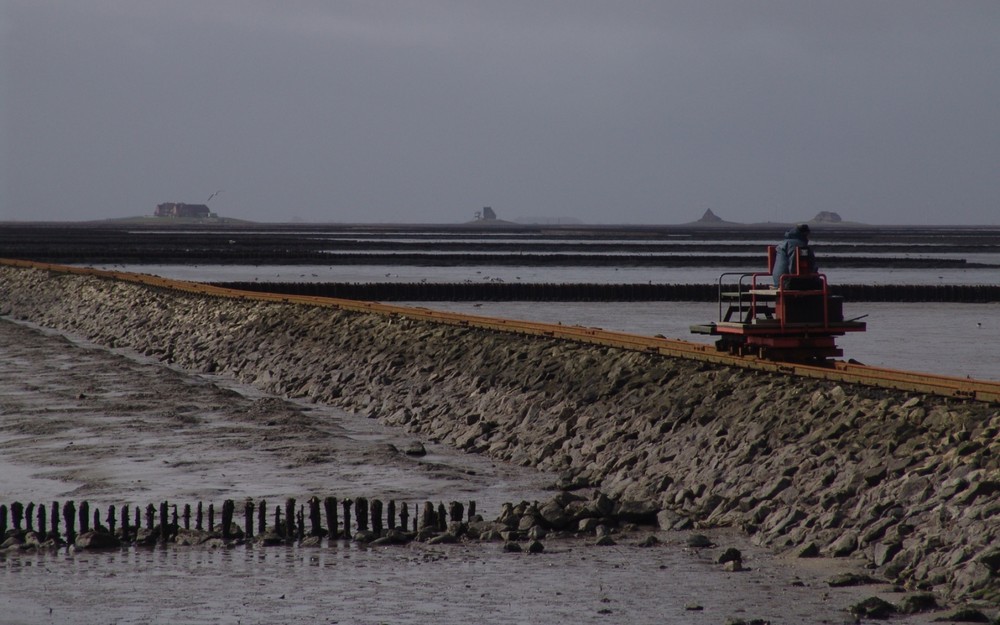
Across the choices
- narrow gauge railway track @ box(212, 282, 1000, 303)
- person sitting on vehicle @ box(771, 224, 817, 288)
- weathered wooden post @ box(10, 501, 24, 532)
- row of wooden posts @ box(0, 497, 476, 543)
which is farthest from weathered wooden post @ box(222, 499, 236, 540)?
narrow gauge railway track @ box(212, 282, 1000, 303)

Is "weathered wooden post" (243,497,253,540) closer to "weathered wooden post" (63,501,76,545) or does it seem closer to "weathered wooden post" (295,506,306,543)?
"weathered wooden post" (295,506,306,543)

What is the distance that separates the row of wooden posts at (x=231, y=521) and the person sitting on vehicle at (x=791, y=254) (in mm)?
6557

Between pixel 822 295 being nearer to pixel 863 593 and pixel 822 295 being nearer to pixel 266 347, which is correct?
pixel 863 593

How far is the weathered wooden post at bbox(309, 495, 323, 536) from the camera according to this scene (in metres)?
16.1

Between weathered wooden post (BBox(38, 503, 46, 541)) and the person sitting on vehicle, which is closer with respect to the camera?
weathered wooden post (BBox(38, 503, 46, 541))

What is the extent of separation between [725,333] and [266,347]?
16346 mm

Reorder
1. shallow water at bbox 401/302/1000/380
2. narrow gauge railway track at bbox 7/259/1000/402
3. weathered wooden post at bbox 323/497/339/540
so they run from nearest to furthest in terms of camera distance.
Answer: weathered wooden post at bbox 323/497/339/540
narrow gauge railway track at bbox 7/259/1000/402
shallow water at bbox 401/302/1000/380

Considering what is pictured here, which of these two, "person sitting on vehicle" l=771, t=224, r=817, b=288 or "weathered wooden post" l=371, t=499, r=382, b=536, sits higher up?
"person sitting on vehicle" l=771, t=224, r=817, b=288

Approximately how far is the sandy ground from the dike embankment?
63 centimetres

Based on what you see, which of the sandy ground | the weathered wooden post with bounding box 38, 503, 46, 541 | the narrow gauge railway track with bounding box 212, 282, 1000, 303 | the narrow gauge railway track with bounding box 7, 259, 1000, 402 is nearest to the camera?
the sandy ground

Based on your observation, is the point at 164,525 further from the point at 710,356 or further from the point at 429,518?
the point at 710,356

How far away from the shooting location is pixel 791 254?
20094 mm

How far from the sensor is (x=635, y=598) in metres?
13.1

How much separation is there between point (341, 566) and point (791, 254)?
897 cm
